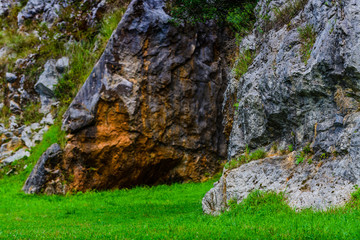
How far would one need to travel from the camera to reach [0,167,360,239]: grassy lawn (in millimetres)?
5477

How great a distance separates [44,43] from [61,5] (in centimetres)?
354

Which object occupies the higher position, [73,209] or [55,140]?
[55,140]

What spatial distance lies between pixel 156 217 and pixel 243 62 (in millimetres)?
6357

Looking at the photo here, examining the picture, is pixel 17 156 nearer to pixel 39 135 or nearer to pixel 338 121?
pixel 39 135

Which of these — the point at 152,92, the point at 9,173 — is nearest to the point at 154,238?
the point at 152,92

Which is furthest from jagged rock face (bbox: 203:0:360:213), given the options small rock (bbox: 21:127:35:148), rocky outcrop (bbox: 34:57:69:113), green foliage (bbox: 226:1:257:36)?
rocky outcrop (bbox: 34:57:69:113)

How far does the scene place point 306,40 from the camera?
920cm

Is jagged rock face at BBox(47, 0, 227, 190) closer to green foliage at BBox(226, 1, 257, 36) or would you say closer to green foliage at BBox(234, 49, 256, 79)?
green foliage at BBox(226, 1, 257, 36)

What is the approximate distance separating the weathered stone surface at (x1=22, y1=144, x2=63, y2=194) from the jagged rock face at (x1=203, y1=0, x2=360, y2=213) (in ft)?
31.1

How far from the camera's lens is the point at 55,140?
1867 centimetres

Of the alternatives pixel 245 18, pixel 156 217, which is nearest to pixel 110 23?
pixel 245 18

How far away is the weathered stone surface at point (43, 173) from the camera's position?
16328 millimetres

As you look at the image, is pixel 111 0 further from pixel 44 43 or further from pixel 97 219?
pixel 97 219

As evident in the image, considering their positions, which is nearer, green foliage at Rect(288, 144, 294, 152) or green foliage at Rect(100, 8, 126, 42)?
green foliage at Rect(288, 144, 294, 152)
